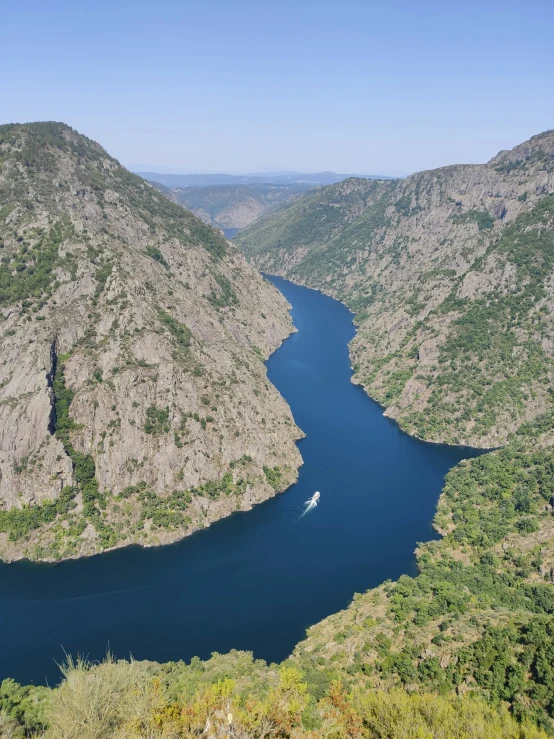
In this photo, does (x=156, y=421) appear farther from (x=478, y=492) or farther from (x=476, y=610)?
(x=476, y=610)

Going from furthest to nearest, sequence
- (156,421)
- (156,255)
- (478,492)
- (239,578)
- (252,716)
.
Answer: (156,255), (156,421), (478,492), (239,578), (252,716)

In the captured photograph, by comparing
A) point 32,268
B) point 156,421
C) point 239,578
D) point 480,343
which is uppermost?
point 32,268

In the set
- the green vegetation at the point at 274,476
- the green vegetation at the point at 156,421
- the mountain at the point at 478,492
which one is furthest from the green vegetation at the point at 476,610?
the green vegetation at the point at 156,421

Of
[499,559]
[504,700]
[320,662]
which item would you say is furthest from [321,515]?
[504,700]

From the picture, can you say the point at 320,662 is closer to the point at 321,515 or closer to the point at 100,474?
the point at 321,515

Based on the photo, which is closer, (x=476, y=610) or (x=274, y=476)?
(x=476, y=610)

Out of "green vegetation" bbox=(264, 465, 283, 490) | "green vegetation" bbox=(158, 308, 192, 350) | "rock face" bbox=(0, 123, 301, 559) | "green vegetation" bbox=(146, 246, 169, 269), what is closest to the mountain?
"green vegetation" bbox=(264, 465, 283, 490)

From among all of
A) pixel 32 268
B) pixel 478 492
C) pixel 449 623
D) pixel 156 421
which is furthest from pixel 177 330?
pixel 449 623
